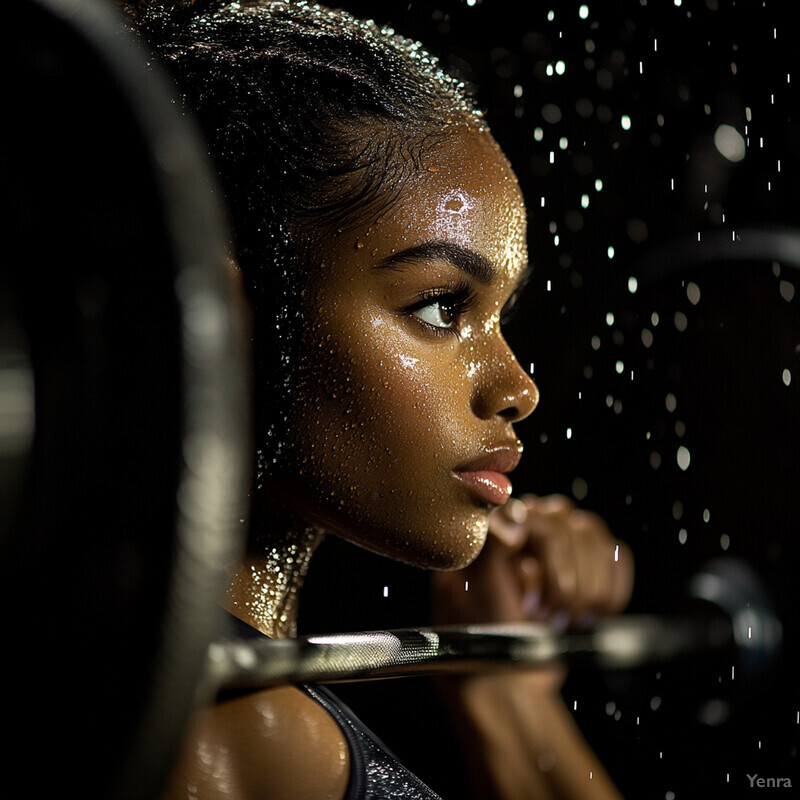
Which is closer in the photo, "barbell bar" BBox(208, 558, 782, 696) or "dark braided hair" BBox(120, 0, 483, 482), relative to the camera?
"barbell bar" BBox(208, 558, 782, 696)

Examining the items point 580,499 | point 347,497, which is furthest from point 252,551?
point 580,499

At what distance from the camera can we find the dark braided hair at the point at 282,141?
40 cm

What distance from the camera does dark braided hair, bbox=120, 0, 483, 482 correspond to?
0.40 metres

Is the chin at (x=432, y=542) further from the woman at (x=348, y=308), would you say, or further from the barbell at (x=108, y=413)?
the barbell at (x=108, y=413)

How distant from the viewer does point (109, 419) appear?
8.2 inches

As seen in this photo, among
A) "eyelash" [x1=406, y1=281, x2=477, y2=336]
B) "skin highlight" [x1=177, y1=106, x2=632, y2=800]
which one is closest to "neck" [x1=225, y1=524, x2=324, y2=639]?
"skin highlight" [x1=177, y1=106, x2=632, y2=800]

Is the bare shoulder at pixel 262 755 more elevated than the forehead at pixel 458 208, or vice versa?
the forehead at pixel 458 208

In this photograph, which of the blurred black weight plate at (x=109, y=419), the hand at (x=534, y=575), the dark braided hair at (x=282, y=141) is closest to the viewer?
the blurred black weight plate at (x=109, y=419)

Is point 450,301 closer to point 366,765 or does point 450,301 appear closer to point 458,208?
point 458,208

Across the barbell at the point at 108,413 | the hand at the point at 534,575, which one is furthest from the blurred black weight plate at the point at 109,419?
the hand at the point at 534,575

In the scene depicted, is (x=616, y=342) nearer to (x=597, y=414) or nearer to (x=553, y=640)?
(x=597, y=414)

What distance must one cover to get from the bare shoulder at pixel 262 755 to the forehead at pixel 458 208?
0.64 ft

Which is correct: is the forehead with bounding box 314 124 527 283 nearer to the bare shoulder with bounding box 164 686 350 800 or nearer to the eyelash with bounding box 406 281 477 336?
the eyelash with bounding box 406 281 477 336

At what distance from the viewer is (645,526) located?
0.70m
